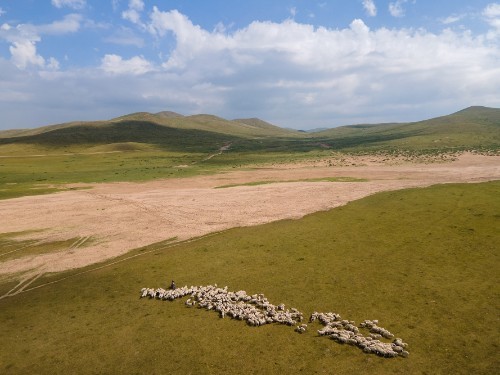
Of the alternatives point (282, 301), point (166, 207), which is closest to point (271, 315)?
point (282, 301)

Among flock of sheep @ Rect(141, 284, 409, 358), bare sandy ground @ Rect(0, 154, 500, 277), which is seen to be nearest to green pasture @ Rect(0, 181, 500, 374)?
flock of sheep @ Rect(141, 284, 409, 358)

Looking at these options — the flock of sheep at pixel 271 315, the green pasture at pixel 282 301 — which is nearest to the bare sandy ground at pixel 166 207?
the green pasture at pixel 282 301

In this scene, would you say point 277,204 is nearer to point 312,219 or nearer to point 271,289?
point 312,219

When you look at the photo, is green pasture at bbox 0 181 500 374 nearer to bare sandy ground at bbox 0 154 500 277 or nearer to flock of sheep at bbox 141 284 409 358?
flock of sheep at bbox 141 284 409 358

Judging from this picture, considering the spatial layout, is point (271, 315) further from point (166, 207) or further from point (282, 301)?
point (166, 207)

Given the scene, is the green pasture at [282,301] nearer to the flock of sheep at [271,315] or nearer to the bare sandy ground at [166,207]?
the flock of sheep at [271,315]
